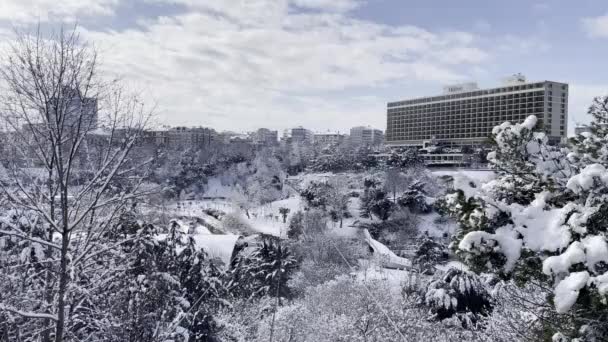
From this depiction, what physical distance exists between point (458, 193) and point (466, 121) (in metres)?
70.3

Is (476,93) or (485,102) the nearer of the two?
(485,102)

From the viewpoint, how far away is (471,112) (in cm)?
6962

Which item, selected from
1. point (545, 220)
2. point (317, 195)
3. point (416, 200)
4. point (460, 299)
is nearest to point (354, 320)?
point (460, 299)

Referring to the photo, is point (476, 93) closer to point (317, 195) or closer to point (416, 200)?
point (416, 200)

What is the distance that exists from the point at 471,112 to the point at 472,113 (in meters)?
0.24

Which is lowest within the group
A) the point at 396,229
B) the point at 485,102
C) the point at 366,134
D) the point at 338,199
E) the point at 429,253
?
the point at 429,253

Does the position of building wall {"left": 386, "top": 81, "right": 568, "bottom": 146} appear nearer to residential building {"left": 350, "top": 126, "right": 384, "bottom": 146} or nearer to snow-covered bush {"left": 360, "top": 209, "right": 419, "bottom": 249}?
snow-covered bush {"left": 360, "top": 209, "right": 419, "bottom": 249}

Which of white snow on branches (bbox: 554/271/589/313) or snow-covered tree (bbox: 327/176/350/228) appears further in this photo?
snow-covered tree (bbox: 327/176/350/228)

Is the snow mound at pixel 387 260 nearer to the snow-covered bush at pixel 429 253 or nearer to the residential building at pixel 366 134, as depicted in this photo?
the snow-covered bush at pixel 429 253

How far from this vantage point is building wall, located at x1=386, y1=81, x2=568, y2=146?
199 feet

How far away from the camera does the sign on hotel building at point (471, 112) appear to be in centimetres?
6081

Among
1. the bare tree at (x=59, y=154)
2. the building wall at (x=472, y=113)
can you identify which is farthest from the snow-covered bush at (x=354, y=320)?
the building wall at (x=472, y=113)

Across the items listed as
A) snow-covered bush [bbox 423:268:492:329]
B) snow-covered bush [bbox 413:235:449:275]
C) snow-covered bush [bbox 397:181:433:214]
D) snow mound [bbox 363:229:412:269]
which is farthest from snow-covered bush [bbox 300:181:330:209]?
snow-covered bush [bbox 423:268:492:329]

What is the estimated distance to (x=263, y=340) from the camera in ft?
53.4
